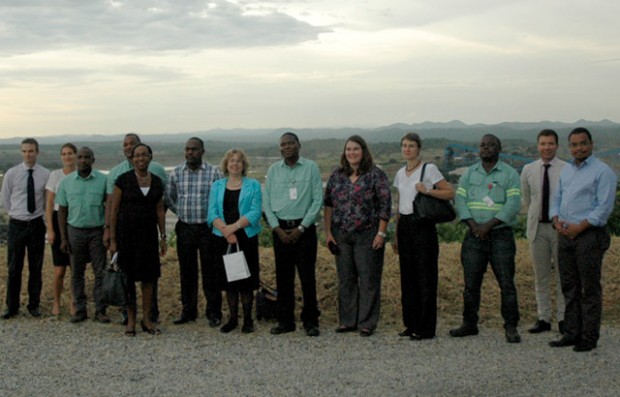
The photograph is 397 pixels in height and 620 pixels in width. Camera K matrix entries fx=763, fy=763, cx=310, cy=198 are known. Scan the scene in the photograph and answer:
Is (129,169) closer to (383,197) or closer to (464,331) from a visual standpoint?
(383,197)

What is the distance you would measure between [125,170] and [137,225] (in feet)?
3.20

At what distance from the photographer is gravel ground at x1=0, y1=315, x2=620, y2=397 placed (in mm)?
6195

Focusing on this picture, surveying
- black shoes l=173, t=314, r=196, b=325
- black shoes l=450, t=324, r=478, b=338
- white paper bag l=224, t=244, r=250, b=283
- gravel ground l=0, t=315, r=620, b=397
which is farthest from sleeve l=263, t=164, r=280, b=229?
black shoes l=450, t=324, r=478, b=338

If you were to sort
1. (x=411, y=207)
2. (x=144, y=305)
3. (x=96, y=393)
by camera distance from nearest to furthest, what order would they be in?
(x=96, y=393) < (x=411, y=207) < (x=144, y=305)

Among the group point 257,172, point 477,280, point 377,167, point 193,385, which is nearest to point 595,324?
point 477,280

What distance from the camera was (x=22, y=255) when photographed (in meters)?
9.10

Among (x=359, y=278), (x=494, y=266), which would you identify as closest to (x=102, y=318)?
(x=359, y=278)

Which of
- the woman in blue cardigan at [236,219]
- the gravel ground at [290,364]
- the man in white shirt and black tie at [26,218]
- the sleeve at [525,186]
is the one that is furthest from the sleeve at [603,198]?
the man in white shirt and black tie at [26,218]

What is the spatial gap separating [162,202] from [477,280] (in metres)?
3.46

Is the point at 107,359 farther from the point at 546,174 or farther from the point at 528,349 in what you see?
the point at 546,174

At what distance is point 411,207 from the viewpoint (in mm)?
7738

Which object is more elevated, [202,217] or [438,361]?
[202,217]

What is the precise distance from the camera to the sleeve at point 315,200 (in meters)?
7.99

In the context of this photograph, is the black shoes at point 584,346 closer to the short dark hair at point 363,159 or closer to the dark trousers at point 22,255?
the short dark hair at point 363,159
